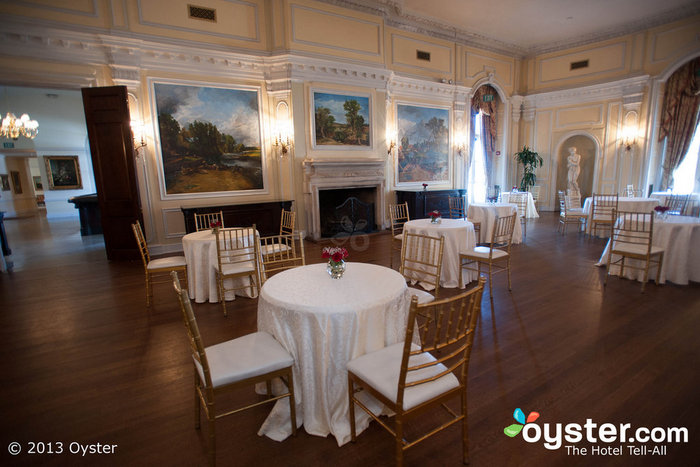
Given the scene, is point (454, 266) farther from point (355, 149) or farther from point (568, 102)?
point (568, 102)

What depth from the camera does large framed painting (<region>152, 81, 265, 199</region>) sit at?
6.22m

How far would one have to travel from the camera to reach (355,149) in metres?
7.78

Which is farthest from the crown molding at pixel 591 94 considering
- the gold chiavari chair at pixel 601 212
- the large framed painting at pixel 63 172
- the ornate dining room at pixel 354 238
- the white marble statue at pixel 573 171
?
the large framed painting at pixel 63 172

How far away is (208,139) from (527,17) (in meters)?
8.19

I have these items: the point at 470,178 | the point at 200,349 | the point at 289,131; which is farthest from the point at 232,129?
the point at 470,178

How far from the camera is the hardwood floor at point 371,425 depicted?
189 cm

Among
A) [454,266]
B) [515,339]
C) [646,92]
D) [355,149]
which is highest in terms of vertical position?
[646,92]

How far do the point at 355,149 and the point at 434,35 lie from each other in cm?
396

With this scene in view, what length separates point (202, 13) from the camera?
6.24 meters

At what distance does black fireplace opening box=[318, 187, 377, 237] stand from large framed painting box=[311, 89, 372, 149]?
3.44 feet

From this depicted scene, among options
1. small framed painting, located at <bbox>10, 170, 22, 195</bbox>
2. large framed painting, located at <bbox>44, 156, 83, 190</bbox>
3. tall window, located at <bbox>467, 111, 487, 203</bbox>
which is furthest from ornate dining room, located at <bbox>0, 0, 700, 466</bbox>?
small framed painting, located at <bbox>10, 170, 22, 195</bbox>

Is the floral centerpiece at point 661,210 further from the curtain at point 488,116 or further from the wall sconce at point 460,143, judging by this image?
the curtain at point 488,116

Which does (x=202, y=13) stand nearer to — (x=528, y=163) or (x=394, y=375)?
(x=394, y=375)

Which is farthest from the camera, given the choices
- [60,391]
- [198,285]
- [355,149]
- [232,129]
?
[355,149]
